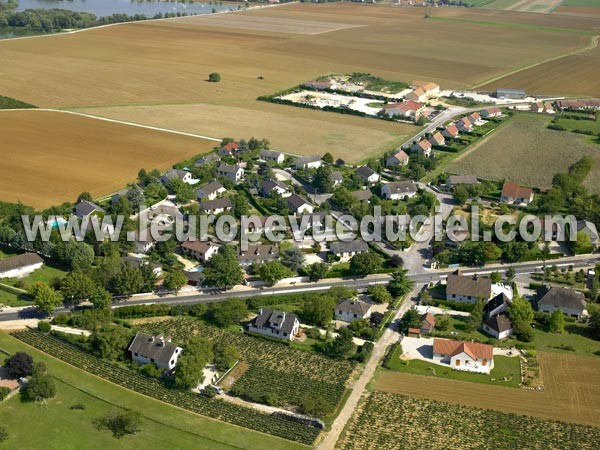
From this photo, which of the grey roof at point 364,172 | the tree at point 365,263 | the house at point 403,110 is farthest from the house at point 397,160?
the tree at point 365,263

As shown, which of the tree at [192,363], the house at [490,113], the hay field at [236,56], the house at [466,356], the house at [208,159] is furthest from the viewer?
the hay field at [236,56]

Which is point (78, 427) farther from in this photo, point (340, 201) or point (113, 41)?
point (113, 41)

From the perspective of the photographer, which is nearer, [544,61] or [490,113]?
[490,113]

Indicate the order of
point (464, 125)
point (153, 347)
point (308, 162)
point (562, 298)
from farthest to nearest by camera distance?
point (464, 125) < point (308, 162) < point (562, 298) < point (153, 347)

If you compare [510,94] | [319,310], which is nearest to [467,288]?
[319,310]

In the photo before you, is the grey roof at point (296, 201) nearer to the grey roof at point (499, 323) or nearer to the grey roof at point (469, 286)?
the grey roof at point (469, 286)

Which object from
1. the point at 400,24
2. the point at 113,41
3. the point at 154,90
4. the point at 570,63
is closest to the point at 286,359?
the point at 154,90

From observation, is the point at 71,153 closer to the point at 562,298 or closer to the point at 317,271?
the point at 317,271
